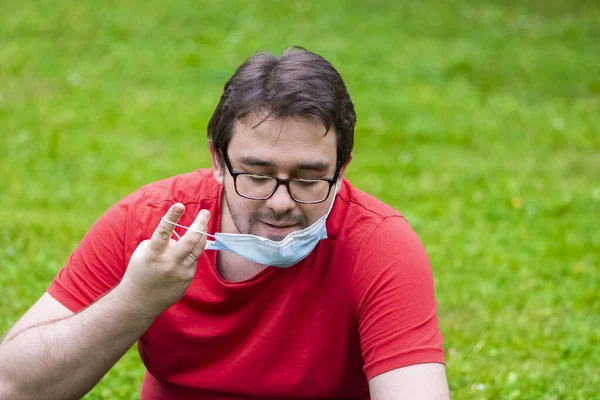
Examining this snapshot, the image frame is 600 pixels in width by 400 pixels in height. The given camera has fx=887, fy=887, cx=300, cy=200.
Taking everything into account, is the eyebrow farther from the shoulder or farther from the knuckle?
the knuckle

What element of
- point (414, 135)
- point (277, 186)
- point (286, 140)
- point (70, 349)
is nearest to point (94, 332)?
Result: point (70, 349)

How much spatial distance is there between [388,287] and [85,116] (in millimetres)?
6117

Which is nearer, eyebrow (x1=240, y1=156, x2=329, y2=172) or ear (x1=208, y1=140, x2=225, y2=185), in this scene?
eyebrow (x1=240, y1=156, x2=329, y2=172)

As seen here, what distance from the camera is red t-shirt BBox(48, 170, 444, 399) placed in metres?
2.87

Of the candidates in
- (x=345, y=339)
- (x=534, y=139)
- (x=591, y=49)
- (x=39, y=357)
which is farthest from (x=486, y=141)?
(x=39, y=357)

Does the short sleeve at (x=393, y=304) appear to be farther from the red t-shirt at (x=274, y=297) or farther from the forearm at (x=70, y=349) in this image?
the forearm at (x=70, y=349)

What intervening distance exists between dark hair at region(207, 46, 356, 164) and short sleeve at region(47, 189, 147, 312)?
1.32ft

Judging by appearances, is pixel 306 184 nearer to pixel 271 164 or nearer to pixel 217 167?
pixel 271 164

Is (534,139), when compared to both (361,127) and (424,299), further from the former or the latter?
(424,299)

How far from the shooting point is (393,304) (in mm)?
2779

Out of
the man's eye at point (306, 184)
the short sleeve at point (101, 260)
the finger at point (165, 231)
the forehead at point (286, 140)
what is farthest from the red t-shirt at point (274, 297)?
the finger at point (165, 231)

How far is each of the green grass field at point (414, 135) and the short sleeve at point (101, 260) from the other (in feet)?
4.24

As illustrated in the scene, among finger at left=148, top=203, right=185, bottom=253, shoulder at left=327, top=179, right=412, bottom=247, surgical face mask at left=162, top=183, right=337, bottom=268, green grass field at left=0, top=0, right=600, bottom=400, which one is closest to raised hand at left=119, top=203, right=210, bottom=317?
finger at left=148, top=203, right=185, bottom=253

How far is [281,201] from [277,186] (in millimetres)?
51
